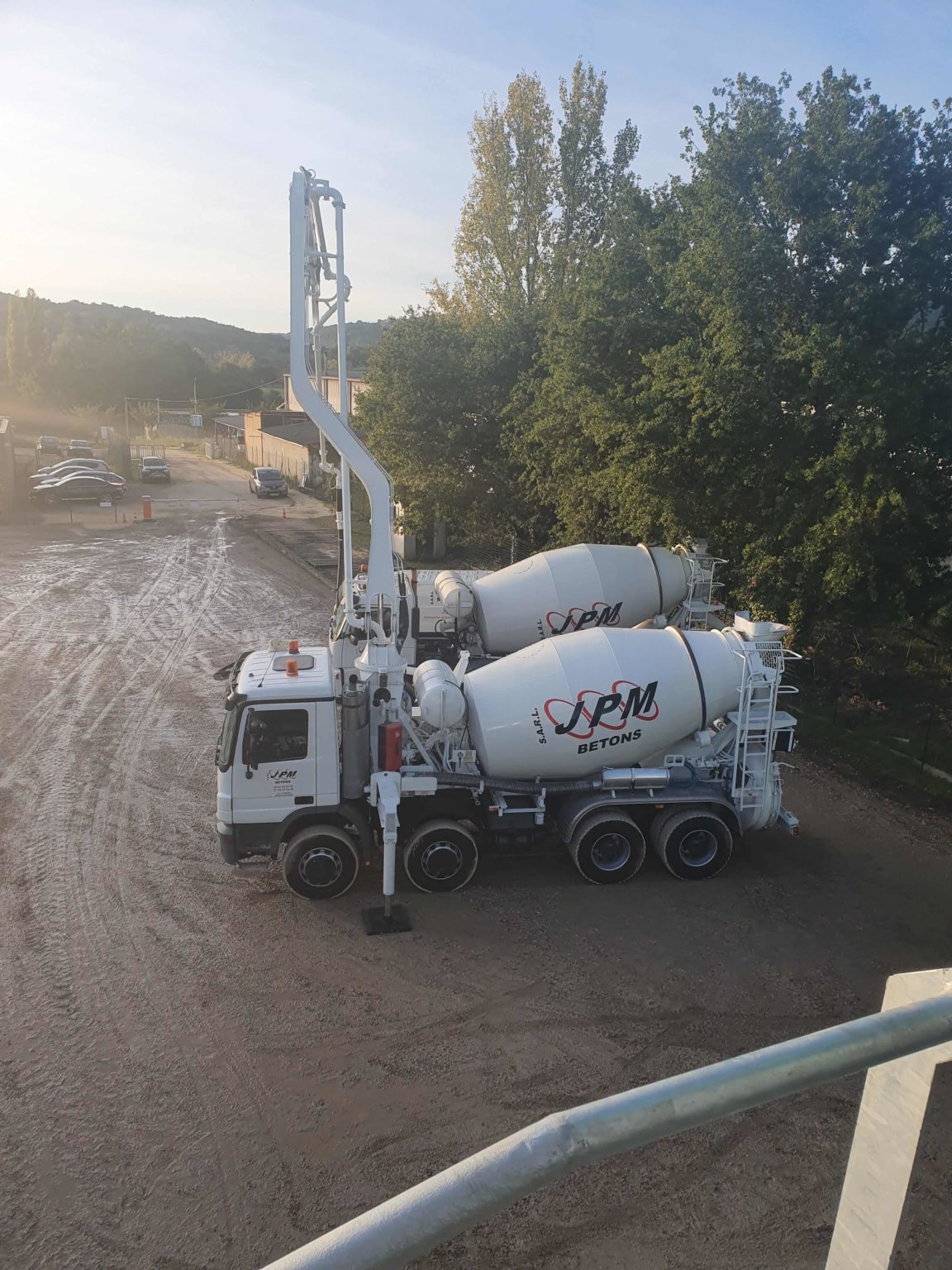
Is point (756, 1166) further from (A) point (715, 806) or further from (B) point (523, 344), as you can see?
(B) point (523, 344)

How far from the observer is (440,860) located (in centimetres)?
1009

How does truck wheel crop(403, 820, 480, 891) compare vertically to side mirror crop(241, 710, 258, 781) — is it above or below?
below

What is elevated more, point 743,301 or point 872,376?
point 743,301

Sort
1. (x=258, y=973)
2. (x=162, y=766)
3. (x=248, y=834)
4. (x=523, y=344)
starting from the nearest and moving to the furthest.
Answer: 1. (x=258, y=973)
2. (x=248, y=834)
3. (x=162, y=766)
4. (x=523, y=344)

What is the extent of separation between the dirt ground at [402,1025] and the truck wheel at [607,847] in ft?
0.72

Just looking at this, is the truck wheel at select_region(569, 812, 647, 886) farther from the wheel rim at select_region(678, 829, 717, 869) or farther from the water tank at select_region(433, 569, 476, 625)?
the water tank at select_region(433, 569, 476, 625)

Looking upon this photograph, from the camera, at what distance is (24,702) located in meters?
16.2

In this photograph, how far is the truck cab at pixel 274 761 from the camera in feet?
31.4

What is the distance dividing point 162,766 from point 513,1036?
25.4 feet

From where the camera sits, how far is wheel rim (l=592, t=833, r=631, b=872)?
10.3 m

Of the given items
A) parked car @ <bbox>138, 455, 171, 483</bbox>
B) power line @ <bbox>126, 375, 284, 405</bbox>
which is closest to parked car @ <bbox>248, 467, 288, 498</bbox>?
parked car @ <bbox>138, 455, 171, 483</bbox>

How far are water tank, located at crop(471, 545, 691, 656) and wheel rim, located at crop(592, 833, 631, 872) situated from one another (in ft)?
20.7

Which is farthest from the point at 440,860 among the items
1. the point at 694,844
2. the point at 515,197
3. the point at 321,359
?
the point at 515,197

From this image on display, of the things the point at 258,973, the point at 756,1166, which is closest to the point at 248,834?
the point at 258,973
